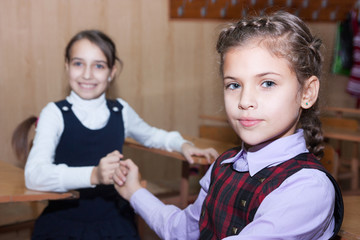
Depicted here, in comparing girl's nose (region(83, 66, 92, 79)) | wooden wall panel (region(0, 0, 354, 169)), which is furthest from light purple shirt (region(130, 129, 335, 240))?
wooden wall panel (region(0, 0, 354, 169))

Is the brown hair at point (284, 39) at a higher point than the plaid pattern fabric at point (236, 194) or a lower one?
higher

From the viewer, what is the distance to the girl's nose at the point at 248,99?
933 millimetres

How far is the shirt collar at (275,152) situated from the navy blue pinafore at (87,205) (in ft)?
2.90

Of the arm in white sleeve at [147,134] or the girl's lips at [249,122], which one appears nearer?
the girl's lips at [249,122]

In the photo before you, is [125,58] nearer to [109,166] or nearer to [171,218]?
[109,166]

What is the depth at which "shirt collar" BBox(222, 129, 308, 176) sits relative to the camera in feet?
3.33

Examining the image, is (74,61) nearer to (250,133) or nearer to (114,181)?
(114,181)

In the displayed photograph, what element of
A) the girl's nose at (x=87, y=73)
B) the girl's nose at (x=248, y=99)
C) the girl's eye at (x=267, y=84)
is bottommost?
the girl's nose at (x=87, y=73)

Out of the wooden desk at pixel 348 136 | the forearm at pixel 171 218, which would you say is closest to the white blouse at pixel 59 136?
the forearm at pixel 171 218

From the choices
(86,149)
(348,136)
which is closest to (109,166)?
(86,149)

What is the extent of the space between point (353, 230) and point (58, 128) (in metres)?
1.18

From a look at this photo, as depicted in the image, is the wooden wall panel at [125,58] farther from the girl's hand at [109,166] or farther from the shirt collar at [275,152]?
the shirt collar at [275,152]

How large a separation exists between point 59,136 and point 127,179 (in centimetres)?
52

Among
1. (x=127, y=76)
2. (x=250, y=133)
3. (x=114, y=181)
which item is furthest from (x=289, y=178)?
(x=127, y=76)
